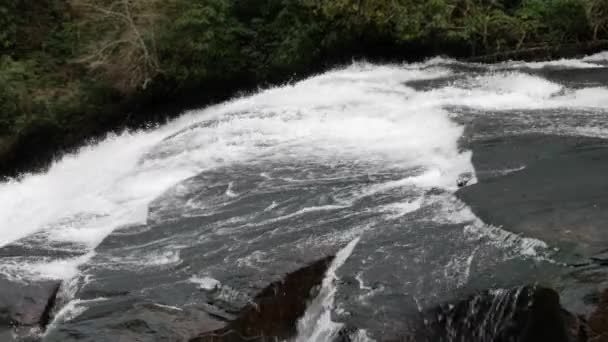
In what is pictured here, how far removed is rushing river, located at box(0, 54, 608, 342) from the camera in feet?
22.8

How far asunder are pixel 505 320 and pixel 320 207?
133 inches

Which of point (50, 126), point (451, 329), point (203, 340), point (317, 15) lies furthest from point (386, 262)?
point (50, 126)

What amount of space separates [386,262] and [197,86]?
36.2 feet

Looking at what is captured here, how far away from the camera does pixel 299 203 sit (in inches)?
361

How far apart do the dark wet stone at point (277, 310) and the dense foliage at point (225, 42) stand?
31.5 ft

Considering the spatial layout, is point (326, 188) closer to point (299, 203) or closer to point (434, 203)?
point (299, 203)

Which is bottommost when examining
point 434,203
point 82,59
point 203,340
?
point 203,340

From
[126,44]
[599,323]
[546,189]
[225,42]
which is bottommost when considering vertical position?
[599,323]

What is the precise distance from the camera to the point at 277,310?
23.5 ft

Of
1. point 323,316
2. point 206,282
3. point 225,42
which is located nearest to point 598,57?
point 225,42

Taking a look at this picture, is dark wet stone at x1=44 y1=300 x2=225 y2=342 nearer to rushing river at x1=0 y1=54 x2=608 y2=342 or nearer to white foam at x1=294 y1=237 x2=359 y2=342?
rushing river at x1=0 y1=54 x2=608 y2=342

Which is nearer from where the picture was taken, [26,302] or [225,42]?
[26,302]

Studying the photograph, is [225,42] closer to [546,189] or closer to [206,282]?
[206,282]

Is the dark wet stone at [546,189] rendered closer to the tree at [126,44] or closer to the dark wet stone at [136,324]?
the dark wet stone at [136,324]
